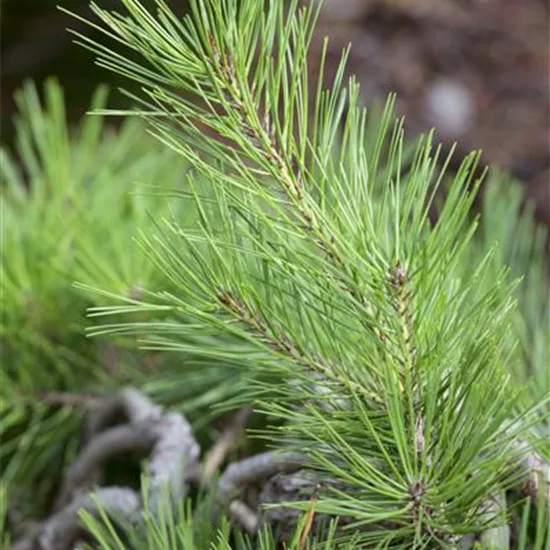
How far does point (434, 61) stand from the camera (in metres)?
1.71

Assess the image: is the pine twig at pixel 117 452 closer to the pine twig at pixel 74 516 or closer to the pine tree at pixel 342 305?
the pine twig at pixel 74 516

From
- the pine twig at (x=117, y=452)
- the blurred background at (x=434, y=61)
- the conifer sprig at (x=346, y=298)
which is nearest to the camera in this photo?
the conifer sprig at (x=346, y=298)

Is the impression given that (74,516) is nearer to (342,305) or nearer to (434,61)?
(342,305)

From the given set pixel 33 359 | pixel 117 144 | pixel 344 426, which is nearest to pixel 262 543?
pixel 344 426

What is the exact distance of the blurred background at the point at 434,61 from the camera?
1568 mm

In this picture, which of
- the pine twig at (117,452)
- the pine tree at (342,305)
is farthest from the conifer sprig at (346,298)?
the pine twig at (117,452)

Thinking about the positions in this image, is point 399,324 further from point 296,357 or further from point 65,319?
point 65,319

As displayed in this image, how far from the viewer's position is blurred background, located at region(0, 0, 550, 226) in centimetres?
157

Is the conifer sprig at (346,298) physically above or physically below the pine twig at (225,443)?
above

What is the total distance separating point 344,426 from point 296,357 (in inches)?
1.4

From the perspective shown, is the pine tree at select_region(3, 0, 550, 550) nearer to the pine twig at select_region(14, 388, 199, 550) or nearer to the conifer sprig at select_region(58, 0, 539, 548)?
the conifer sprig at select_region(58, 0, 539, 548)

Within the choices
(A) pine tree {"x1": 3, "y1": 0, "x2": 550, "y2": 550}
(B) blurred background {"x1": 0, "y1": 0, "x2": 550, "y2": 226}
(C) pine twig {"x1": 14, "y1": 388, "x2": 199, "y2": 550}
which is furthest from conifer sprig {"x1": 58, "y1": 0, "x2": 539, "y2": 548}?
(B) blurred background {"x1": 0, "y1": 0, "x2": 550, "y2": 226}

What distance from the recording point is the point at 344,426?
0.45m

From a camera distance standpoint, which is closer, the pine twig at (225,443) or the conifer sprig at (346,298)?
the conifer sprig at (346,298)
